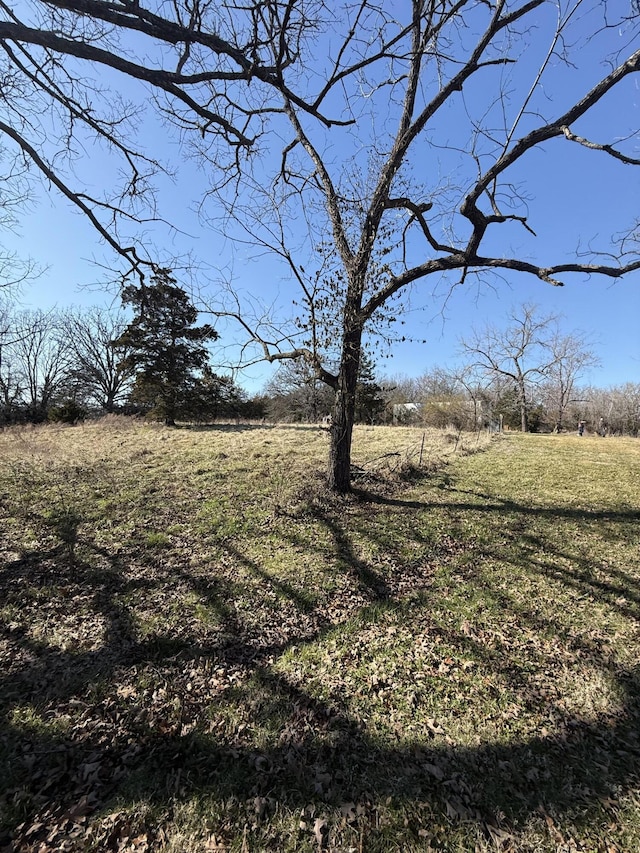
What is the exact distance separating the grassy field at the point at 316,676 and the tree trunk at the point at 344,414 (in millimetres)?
825

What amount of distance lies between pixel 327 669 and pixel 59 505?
19.6 ft

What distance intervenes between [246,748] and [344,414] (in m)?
5.24

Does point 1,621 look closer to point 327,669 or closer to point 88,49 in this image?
point 327,669

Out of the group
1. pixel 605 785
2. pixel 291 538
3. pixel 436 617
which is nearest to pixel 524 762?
pixel 605 785

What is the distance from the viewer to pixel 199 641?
3551 mm

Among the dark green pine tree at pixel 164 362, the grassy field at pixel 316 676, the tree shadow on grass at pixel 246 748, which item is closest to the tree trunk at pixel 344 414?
the grassy field at pixel 316 676

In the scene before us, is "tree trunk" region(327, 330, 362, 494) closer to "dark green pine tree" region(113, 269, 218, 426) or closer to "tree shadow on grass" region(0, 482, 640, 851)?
"tree shadow on grass" region(0, 482, 640, 851)

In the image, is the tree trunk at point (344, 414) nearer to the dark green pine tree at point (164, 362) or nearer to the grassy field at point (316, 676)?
the grassy field at point (316, 676)

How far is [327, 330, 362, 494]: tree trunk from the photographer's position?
6.79 m

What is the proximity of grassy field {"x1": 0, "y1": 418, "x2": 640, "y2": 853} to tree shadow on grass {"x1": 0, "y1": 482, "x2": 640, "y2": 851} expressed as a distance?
0.01m

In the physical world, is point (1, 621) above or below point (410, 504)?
below

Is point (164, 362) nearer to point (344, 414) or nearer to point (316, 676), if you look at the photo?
point (344, 414)

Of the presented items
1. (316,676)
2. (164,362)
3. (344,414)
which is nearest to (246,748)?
(316,676)

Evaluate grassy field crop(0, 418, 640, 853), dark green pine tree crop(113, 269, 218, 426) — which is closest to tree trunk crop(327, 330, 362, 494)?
grassy field crop(0, 418, 640, 853)
